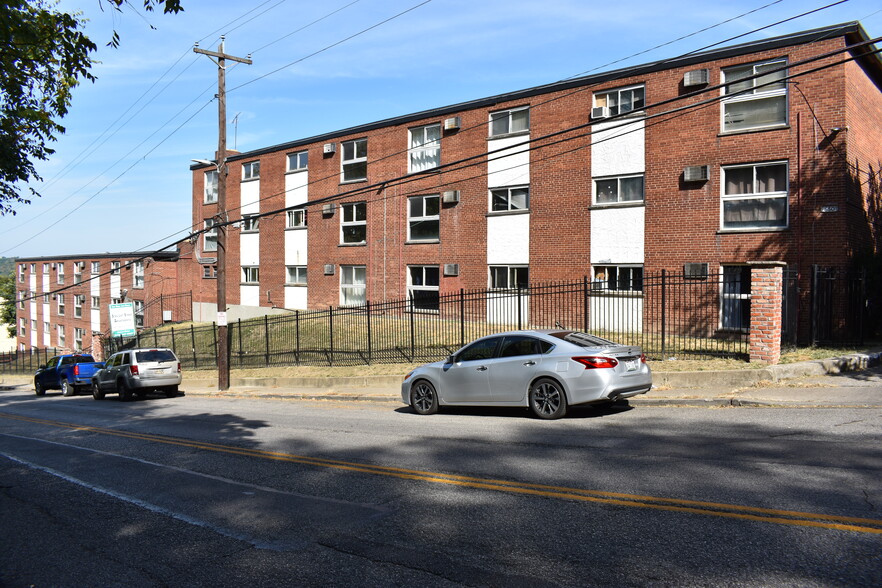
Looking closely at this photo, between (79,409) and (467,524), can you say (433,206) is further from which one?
(467,524)

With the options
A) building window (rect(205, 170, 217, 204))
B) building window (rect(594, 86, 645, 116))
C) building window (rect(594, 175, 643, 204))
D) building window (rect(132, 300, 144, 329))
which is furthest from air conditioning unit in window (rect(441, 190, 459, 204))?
building window (rect(132, 300, 144, 329))

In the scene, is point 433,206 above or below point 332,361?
above

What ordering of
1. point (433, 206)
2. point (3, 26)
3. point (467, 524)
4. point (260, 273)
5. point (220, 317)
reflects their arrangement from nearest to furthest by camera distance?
1. point (467, 524)
2. point (3, 26)
3. point (220, 317)
4. point (433, 206)
5. point (260, 273)

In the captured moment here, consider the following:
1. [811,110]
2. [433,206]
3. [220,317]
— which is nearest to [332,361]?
[220,317]

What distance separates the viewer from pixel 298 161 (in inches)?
1260

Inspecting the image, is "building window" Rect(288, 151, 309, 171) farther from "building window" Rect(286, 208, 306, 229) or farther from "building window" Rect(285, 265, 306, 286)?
"building window" Rect(285, 265, 306, 286)

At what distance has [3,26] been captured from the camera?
803cm

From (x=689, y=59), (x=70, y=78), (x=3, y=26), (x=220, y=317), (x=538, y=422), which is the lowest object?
(x=538, y=422)

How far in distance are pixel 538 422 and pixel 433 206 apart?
1693 cm

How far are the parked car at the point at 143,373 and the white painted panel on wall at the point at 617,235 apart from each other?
47.1ft

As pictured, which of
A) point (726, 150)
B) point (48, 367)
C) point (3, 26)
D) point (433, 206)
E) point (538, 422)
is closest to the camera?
point (3, 26)

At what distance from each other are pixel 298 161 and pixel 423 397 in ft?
71.6

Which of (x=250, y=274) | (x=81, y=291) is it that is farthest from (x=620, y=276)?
(x=81, y=291)

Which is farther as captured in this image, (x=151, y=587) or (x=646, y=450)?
(x=646, y=450)
